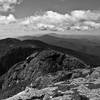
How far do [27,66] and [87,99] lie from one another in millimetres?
85297

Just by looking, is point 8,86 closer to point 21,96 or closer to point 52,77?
point 52,77

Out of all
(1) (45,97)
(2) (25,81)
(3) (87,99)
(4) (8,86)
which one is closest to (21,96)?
(1) (45,97)

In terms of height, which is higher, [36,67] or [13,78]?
[36,67]

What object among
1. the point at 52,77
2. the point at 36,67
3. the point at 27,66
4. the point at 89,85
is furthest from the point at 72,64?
the point at 89,85

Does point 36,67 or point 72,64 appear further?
point 36,67

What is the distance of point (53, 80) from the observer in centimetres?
5653

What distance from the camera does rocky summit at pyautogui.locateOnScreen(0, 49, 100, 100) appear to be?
30781 millimetres

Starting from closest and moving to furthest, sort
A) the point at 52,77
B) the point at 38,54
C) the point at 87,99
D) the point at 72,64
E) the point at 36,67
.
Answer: the point at 87,99, the point at 52,77, the point at 72,64, the point at 36,67, the point at 38,54

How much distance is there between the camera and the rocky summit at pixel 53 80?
101 ft


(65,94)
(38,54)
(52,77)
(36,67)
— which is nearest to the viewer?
(65,94)

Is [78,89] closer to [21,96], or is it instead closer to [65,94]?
[65,94]

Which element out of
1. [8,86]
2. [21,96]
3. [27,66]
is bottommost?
[8,86]

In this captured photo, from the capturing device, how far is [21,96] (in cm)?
3325

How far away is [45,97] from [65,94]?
10.8 feet
